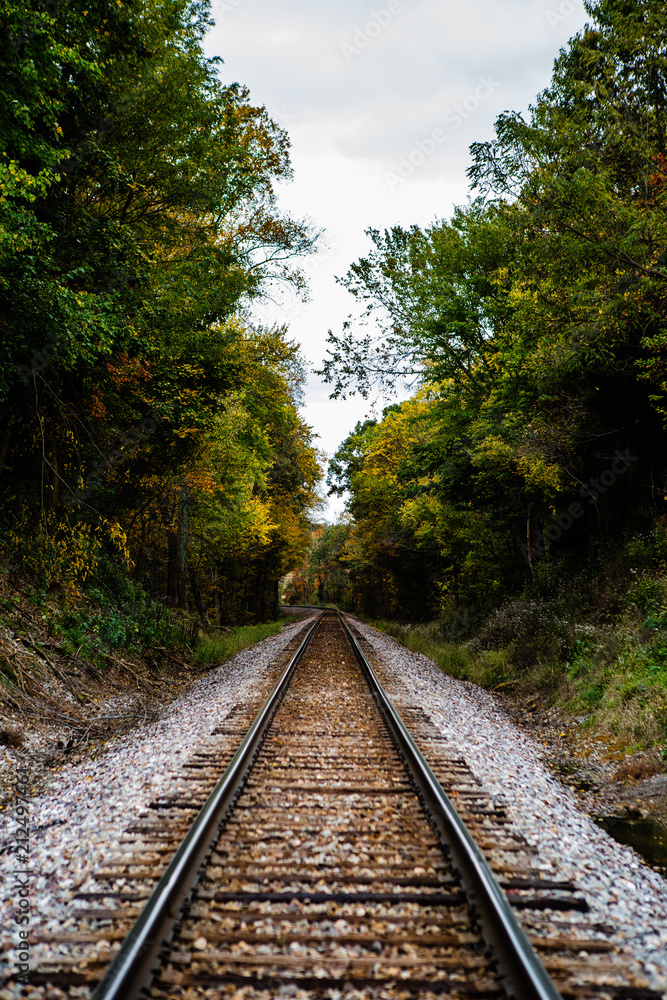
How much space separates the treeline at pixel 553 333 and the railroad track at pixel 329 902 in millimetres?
7109

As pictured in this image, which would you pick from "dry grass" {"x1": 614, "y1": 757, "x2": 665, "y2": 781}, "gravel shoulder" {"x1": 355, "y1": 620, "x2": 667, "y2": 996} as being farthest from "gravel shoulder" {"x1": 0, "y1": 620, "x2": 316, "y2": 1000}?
"dry grass" {"x1": 614, "y1": 757, "x2": 665, "y2": 781}

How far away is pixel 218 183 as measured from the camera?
1001 centimetres

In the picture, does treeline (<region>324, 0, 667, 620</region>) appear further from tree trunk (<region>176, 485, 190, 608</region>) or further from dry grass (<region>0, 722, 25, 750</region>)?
dry grass (<region>0, 722, 25, 750</region>)

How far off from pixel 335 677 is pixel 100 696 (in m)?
4.31

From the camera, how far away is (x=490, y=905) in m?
2.98

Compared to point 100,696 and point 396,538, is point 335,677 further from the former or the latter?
point 396,538

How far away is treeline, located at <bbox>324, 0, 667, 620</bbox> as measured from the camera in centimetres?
810

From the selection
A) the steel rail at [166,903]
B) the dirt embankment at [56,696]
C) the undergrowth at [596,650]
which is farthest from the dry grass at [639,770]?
the dirt embankment at [56,696]

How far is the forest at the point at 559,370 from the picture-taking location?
804 cm

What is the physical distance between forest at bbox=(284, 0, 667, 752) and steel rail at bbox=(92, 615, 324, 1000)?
5.08m

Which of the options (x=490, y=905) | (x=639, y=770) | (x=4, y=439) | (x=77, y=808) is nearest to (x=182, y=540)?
(x=4, y=439)

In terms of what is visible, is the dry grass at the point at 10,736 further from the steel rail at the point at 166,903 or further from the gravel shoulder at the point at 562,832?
the gravel shoulder at the point at 562,832

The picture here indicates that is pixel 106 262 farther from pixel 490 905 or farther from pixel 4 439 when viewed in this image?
pixel 490 905

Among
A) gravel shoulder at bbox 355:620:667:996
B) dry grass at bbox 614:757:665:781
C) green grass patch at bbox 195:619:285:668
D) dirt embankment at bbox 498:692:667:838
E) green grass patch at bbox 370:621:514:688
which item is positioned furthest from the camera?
green grass patch at bbox 195:619:285:668
